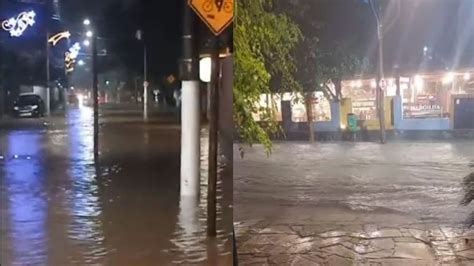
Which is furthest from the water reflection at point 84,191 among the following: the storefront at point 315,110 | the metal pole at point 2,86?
the storefront at point 315,110

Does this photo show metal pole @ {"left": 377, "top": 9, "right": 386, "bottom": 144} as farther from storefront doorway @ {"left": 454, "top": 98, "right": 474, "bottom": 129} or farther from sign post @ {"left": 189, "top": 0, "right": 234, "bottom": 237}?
sign post @ {"left": 189, "top": 0, "right": 234, "bottom": 237}

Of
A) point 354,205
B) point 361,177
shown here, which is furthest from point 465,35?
point 354,205

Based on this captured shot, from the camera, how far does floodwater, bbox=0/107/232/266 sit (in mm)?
6066

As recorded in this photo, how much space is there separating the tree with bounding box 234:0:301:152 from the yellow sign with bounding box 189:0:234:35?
264mm

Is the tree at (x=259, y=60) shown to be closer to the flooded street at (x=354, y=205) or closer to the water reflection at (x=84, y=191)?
the flooded street at (x=354, y=205)

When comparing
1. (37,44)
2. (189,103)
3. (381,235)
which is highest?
(37,44)

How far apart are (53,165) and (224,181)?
4.06 m

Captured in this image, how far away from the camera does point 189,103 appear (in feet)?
23.4

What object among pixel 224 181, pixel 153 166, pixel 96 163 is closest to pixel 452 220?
pixel 224 181

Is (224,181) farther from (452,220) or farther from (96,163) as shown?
(96,163)

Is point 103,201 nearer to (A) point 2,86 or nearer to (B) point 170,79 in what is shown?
(B) point 170,79

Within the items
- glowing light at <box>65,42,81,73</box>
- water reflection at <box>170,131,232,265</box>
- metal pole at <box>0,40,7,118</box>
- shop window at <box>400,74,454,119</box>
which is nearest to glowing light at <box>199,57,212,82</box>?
water reflection at <box>170,131,232,265</box>

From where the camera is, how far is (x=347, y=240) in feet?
19.2

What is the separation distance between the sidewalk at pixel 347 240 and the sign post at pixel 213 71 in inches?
13.4
